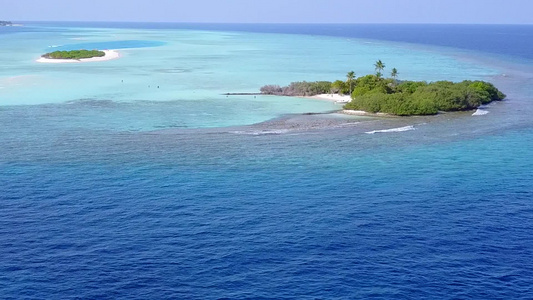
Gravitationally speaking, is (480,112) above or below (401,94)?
below

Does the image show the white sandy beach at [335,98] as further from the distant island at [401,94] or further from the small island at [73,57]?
the small island at [73,57]

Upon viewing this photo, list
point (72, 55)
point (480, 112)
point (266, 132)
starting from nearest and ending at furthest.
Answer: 1. point (266, 132)
2. point (480, 112)
3. point (72, 55)

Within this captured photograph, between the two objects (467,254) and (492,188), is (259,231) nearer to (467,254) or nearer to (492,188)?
(467,254)

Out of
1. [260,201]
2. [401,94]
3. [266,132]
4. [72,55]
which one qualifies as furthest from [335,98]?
[72,55]

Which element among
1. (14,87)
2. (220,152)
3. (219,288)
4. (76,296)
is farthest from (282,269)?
(14,87)

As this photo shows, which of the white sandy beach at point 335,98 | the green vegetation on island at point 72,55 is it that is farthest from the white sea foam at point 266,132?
the green vegetation on island at point 72,55

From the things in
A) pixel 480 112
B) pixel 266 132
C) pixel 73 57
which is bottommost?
pixel 266 132

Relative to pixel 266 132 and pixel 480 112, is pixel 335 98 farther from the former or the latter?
pixel 266 132
